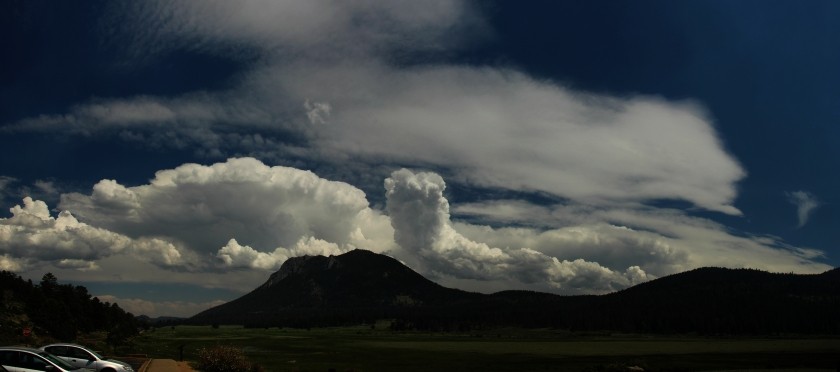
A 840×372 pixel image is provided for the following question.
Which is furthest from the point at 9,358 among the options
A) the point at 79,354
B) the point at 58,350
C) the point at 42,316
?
the point at 42,316

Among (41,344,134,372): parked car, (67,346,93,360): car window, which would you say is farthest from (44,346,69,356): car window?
(67,346,93,360): car window

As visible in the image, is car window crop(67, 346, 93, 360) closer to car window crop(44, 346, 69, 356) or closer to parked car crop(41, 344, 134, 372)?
parked car crop(41, 344, 134, 372)

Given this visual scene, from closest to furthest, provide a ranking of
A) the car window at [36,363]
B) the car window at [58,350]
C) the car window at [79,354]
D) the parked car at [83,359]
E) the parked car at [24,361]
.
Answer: the parked car at [24,361] < the car window at [36,363] < the parked car at [83,359] < the car window at [79,354] < the car window at [58,350]

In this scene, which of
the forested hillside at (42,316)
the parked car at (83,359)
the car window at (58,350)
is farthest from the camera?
the forested hillside at (42,316)

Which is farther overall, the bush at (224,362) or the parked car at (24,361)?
the bush at (224,362)

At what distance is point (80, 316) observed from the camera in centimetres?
13350

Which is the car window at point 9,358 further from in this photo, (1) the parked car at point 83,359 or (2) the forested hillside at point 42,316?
(2) the forested hillside at point 42,316

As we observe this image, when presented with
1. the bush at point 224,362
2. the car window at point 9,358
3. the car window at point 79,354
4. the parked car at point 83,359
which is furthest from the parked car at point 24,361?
the bush at point 224,362

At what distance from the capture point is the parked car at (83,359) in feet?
119

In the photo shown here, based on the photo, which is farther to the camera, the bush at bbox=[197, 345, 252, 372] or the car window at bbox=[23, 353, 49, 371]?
the bush at bbox=[197, 345, 252, 372]

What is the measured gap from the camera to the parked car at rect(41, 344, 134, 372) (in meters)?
36.3

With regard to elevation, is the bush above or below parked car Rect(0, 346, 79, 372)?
below

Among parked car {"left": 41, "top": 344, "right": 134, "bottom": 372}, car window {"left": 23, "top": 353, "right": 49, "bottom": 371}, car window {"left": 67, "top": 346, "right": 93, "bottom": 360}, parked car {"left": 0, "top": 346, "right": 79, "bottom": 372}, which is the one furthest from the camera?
car window {"left": 67, "top": 346, "right": 93, "bottom": 360}

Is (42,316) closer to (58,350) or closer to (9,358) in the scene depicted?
(58,350)
